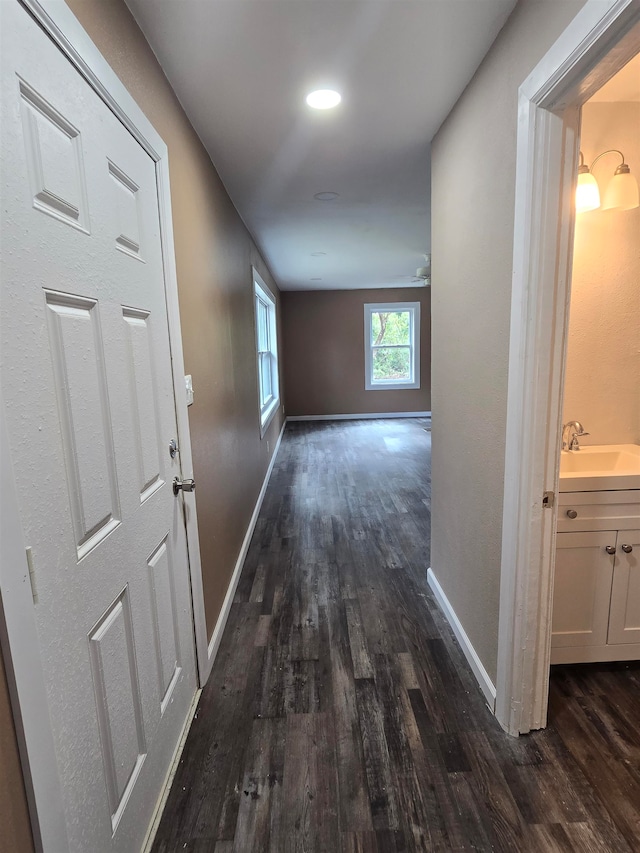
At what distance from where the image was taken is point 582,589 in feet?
5.75

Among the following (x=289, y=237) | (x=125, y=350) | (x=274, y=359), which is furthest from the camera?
(x=274, y=359)

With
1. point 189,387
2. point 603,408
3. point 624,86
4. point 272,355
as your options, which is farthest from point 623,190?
point 272,355

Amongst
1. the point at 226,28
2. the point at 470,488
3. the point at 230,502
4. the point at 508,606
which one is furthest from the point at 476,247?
the point at 230,502

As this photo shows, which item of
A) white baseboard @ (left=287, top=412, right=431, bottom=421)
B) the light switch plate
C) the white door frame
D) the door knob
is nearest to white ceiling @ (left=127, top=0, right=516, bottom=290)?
the white door frame

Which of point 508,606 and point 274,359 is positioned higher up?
point 274,359

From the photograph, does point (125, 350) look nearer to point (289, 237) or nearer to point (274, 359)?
point (289, 237)

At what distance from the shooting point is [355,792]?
138cm

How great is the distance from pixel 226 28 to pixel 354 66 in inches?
17.6

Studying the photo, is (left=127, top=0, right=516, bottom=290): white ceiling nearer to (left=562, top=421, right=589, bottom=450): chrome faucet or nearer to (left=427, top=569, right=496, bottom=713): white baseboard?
(left=562, top=421, right=589, bottom=450): chrome faucet

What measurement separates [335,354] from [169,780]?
7.08 metres

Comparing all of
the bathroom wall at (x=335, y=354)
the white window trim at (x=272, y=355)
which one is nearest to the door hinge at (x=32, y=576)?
the white window trim at (x=272, y=355)

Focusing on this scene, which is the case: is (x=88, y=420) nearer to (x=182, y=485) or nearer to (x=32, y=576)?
(x=32, y=576)

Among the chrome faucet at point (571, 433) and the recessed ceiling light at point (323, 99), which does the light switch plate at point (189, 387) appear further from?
the chrome faucet at point (571, 433)

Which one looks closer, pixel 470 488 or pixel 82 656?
pixel 82 656
